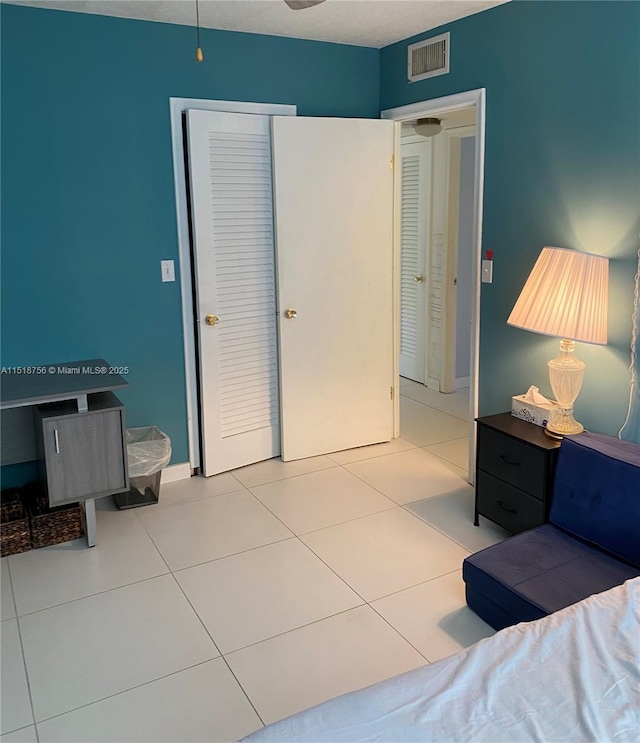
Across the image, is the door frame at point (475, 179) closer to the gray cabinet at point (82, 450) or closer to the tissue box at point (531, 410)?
the tissue box at point (531, 410)

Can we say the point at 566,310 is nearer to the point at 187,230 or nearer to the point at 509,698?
the point at 509,698

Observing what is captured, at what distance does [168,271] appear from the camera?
3572 millimetres

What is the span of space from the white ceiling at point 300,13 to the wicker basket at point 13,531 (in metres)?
2.33

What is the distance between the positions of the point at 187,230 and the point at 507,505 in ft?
7.13

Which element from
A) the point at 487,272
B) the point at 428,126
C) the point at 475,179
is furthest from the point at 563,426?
the point at 428,126

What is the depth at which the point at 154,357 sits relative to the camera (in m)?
3.62

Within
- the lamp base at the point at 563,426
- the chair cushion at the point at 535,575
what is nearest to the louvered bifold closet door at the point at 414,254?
the lamp base at the point at 563,426

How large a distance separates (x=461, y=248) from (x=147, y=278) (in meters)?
2.90

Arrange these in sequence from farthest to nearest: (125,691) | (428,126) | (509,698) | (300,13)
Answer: (428,126) → (300,13) → (125,691) → (509,698)

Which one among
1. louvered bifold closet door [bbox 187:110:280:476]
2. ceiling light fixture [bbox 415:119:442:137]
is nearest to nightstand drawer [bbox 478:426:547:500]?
louvered bifold closet door [bbox 187:110:280:476]

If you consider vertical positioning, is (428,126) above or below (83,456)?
above

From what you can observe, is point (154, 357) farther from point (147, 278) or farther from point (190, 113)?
point (190, 113)

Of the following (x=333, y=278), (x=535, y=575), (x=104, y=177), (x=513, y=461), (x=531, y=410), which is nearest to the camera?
(x=535, y=575)

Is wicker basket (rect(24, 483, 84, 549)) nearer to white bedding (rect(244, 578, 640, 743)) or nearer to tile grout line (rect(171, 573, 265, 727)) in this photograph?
tile grout line (rect(171, 573, 265, 727))
